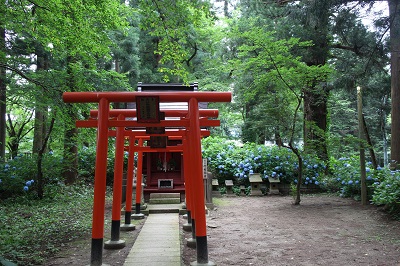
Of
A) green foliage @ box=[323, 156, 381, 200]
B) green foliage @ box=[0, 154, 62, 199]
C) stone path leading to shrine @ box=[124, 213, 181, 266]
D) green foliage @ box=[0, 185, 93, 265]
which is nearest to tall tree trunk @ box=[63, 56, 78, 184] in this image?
green foliage @ box=[0, 154, 62, 199]

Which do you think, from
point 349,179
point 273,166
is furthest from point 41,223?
point 349,179

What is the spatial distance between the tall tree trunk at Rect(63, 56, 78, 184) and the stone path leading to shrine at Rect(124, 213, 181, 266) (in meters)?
2.75

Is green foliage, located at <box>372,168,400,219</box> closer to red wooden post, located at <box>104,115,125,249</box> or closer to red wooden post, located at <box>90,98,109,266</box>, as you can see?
red wooden post, located at <box>104,115,125,249</box>

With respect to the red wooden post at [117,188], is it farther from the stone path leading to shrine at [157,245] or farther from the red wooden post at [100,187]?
the red wooden post at [100,187]

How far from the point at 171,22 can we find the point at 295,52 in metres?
7.18

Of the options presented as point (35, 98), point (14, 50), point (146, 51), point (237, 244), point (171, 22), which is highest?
point (146, 51)

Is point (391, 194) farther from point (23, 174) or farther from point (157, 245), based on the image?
point (23, 174)

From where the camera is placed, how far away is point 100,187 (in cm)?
416

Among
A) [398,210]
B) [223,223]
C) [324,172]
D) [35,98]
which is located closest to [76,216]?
[35,98]

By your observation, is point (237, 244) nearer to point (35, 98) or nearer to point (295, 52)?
point (35, 98)

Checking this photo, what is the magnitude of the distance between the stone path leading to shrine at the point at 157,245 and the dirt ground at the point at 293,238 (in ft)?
0.54

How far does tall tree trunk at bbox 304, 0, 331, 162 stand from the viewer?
30.1 feet

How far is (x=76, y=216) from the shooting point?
8211 mm

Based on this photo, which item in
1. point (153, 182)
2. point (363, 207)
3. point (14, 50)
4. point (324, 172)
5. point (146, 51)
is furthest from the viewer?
point (146, 51)
